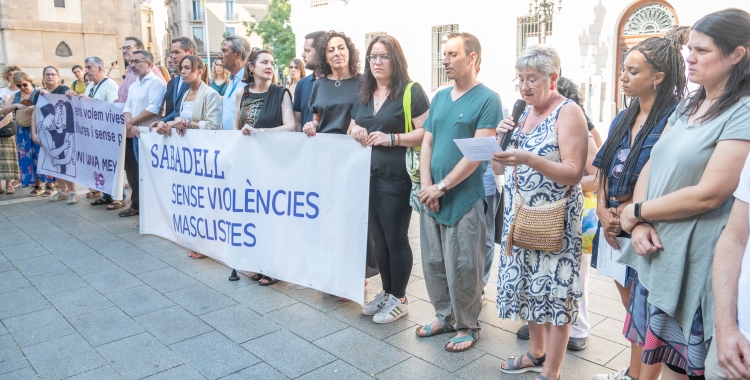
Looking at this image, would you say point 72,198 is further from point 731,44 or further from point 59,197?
point 731,44

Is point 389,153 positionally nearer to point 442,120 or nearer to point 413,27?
point 442,120

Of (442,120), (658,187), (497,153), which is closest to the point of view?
(658,187)

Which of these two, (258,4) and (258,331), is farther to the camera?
(258,4)

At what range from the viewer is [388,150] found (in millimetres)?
3877

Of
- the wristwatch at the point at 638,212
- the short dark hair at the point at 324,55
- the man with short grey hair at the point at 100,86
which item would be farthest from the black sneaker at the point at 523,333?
the man with short grey hair at the point at 100,86

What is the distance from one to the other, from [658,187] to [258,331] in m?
2.69

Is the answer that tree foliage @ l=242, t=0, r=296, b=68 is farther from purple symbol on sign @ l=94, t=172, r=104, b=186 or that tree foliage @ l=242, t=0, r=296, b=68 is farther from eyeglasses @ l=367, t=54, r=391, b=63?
eyeglasses @ l=367, t=54, r=391, b=63

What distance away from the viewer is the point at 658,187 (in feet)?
6.99

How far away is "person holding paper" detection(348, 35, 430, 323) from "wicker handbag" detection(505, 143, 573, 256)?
1.01 m

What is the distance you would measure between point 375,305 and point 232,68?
3018mm

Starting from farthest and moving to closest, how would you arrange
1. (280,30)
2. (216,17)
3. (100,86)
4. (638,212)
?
1. (216,17)
2. (280,30)
3. (100,86)
4. (638,212)

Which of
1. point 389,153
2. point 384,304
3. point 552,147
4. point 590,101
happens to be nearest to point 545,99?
point 552,147

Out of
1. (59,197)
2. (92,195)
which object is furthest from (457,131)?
(59,197)

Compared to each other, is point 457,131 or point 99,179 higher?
point 457,131
